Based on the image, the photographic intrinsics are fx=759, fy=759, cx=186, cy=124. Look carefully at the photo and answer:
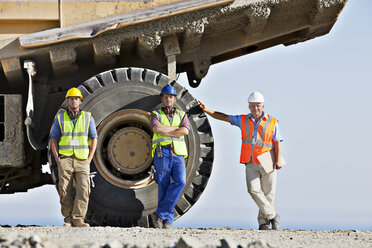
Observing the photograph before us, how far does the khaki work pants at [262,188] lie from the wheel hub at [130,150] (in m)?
1.30

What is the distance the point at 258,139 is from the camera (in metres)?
9.54

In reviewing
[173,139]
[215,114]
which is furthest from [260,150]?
[173,139]

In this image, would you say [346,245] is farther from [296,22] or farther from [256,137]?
[296,22]

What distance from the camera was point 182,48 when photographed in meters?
10.3

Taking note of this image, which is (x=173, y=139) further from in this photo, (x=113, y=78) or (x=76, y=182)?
(x=76, y=182)

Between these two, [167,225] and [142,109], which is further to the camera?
[142,109]

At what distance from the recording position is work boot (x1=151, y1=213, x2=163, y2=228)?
30.3ft

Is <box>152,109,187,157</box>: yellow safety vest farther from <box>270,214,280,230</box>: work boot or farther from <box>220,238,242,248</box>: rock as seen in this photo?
<box>220,238,242,248</box>: rock

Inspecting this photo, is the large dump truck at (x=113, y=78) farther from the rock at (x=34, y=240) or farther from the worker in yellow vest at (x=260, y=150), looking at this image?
the rock at (x=34, y=240)

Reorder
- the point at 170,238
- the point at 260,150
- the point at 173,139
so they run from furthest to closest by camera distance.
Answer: the point at 260,150
the point at 173,139
the point at 170,238

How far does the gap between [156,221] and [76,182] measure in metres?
1.09

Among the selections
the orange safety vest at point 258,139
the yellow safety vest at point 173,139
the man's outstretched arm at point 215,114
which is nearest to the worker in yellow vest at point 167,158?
the yellow safety vest at point 173,139

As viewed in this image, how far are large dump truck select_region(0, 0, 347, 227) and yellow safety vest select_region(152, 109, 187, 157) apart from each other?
11.3 inches

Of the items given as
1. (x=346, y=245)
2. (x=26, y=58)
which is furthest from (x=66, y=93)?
(x=346, y=245)
